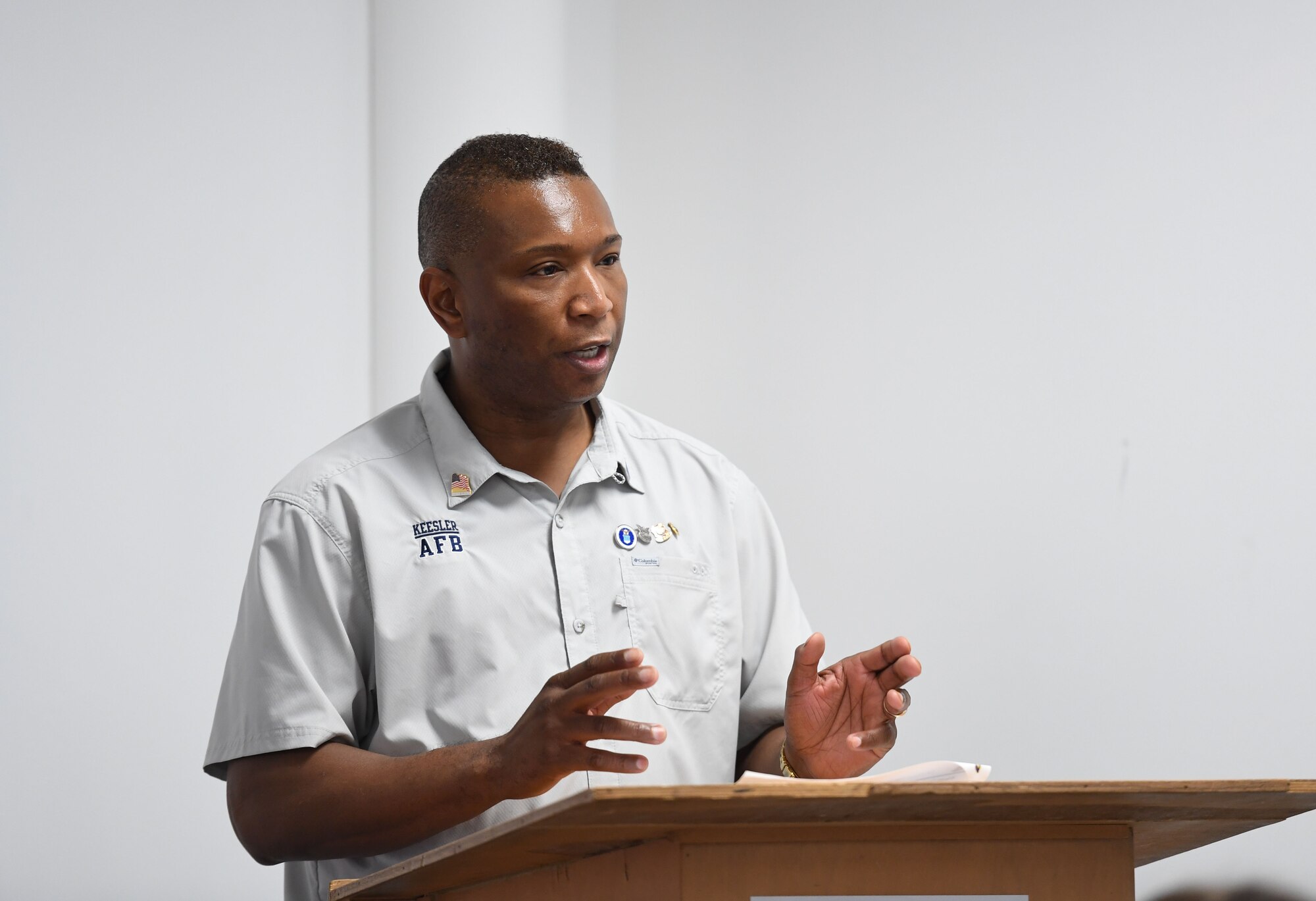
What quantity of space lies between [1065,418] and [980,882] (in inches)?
57.8

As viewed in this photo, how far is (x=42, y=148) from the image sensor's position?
7.23 feet

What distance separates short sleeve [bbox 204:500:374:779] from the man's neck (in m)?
0.28

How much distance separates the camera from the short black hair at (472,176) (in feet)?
5.78

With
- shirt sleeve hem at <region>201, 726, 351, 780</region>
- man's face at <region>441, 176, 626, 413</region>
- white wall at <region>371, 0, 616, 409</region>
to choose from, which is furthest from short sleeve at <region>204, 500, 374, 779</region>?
white wall at <region>371, 0, 616, 409</region>

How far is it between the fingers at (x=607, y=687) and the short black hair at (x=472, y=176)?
833 mm

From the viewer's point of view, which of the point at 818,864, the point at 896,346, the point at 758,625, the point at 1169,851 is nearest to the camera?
the point at 818,864

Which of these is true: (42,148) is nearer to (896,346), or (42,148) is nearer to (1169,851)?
(896,346)

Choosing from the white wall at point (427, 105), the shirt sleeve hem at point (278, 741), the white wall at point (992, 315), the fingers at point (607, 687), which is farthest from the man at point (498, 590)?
the white wall at point (427, 105)

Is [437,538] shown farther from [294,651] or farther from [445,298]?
[445,298]

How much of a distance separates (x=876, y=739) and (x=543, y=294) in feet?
2.41

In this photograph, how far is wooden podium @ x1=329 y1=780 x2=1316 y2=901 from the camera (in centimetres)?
80

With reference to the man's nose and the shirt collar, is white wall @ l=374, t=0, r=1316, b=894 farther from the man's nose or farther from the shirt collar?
the man's nose

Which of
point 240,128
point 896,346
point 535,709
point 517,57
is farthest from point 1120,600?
point 240,128

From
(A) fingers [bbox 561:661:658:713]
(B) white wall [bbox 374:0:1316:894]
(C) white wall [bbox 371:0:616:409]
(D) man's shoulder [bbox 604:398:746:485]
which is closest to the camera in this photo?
(A) fingers [bbox 561:661:658:713]
